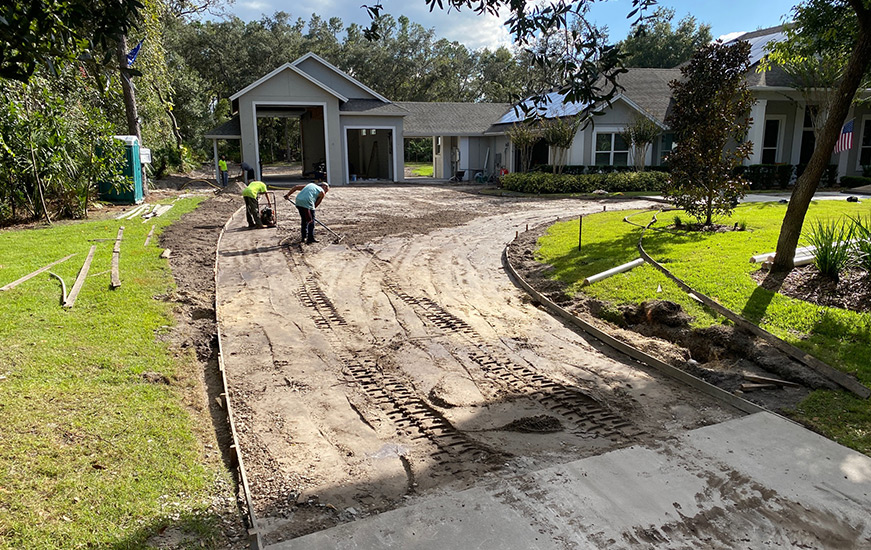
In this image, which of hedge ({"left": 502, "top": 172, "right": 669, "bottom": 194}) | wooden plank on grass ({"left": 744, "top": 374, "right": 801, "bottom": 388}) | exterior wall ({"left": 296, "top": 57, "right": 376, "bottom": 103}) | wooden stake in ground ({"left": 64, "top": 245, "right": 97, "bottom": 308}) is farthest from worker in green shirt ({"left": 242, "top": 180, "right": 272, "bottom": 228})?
exterior wall ({"left": 296, "top": 57, "right": 376, "bottom": 103})

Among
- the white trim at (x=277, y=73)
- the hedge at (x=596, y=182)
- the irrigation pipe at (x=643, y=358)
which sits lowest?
the irrigation pipe at (x=643, y=358)

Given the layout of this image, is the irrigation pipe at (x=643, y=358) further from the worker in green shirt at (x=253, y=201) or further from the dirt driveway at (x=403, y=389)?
the worker in green shirt at (x=253, y=201)

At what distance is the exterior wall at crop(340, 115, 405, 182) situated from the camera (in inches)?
1220

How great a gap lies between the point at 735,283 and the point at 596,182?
1692 cm

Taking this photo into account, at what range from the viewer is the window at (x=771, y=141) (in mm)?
24625

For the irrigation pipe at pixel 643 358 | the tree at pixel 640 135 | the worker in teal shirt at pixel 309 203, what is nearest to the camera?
the irrigation pipe at pixel 643 358

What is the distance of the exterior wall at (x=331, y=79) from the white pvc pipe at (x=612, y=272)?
25680 mm

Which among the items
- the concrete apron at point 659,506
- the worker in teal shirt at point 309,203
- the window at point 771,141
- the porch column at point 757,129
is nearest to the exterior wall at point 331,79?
the porch column at point 757,129

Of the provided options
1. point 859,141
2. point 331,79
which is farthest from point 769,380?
point 331,79

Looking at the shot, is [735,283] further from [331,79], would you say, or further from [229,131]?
[331,79]

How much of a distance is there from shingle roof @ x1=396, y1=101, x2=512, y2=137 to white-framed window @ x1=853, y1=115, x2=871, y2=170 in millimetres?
16438

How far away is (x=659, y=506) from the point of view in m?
3.65

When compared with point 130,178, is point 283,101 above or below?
above

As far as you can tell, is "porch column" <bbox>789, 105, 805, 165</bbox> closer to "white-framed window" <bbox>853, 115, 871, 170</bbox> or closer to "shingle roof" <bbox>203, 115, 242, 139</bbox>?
"white-framed window" <bbox>853, 115, 871, 170</bbox>
